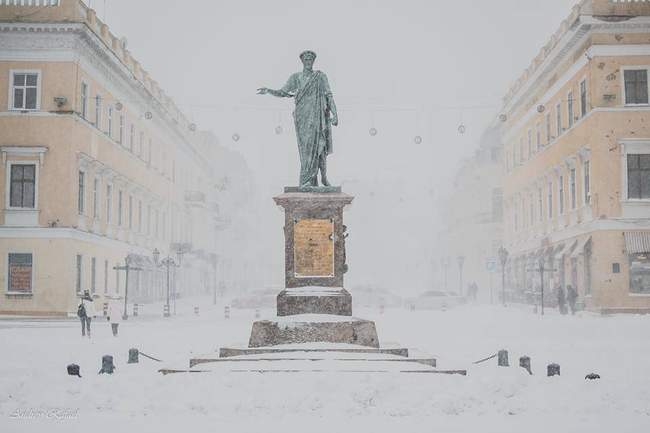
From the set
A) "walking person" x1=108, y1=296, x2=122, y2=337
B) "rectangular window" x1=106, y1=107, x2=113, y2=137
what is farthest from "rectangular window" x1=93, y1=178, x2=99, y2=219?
"walking person" x1=108, y1=296, x2=122, y2=337

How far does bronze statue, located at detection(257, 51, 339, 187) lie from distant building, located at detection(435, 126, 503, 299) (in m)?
55.6

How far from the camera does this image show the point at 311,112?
1634 centimetres

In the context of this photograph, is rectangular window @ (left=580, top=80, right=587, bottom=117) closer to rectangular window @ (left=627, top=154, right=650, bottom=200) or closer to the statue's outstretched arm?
rectangular window @ (left=627, top=154, right=650, bottom=200)

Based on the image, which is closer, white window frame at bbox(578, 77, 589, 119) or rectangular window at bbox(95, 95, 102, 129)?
white window frame at bbox(578, 77, 589, 119)

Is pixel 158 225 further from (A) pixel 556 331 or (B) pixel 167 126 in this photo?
(A) pixel 556 331

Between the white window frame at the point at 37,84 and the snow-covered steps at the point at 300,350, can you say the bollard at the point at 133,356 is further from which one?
the white window frame at the point at 37,84

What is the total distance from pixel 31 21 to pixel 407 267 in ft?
284

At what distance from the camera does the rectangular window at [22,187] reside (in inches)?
1465

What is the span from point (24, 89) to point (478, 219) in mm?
52486

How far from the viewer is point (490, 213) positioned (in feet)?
256

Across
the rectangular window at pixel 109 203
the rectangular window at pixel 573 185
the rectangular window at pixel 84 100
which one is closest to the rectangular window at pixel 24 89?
the rectangular window at pixel 84 100

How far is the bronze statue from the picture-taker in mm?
16266

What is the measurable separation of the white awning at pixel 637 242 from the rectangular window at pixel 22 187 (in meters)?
25.8

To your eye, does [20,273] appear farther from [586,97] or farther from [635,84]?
[635,84]
